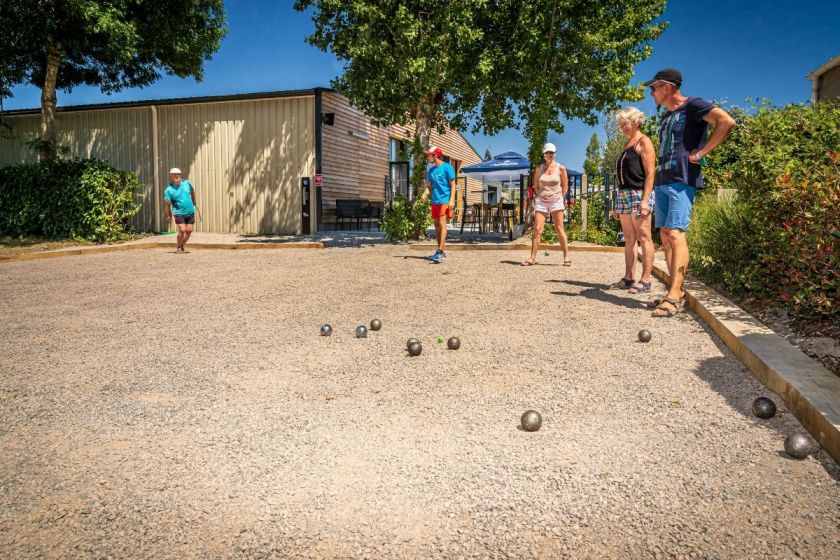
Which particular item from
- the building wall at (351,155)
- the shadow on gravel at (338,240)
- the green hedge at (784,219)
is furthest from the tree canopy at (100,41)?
the green hedge at (784,219)

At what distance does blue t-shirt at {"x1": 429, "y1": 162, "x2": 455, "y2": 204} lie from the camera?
10406mm

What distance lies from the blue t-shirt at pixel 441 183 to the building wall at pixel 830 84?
55.2 ft

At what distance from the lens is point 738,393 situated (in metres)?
3.54

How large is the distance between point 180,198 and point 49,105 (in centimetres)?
790

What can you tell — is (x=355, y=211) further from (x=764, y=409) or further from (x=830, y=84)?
(x=764, y=409)

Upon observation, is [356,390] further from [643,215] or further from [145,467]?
[643,215]

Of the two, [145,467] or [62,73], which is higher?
[62,73]

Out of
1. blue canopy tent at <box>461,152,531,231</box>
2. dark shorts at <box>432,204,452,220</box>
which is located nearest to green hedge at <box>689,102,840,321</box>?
dark shorts at <box>432,204,452,220</box>

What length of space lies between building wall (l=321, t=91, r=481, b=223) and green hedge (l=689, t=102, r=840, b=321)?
12484 millimetres

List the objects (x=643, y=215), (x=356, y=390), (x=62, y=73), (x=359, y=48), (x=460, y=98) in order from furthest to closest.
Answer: (x=62, y=73) → (x=460, y=98) → (x=359, y=48) → (x=643, y=215) → (x=356, y=390)

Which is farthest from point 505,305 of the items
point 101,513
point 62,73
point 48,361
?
point 62,73

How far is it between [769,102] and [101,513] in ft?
28.6

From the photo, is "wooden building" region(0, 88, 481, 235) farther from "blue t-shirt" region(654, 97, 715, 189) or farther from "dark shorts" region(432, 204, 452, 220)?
"blue t-shirt" region(654, 97, 715, 189)

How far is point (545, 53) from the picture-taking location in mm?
14219
